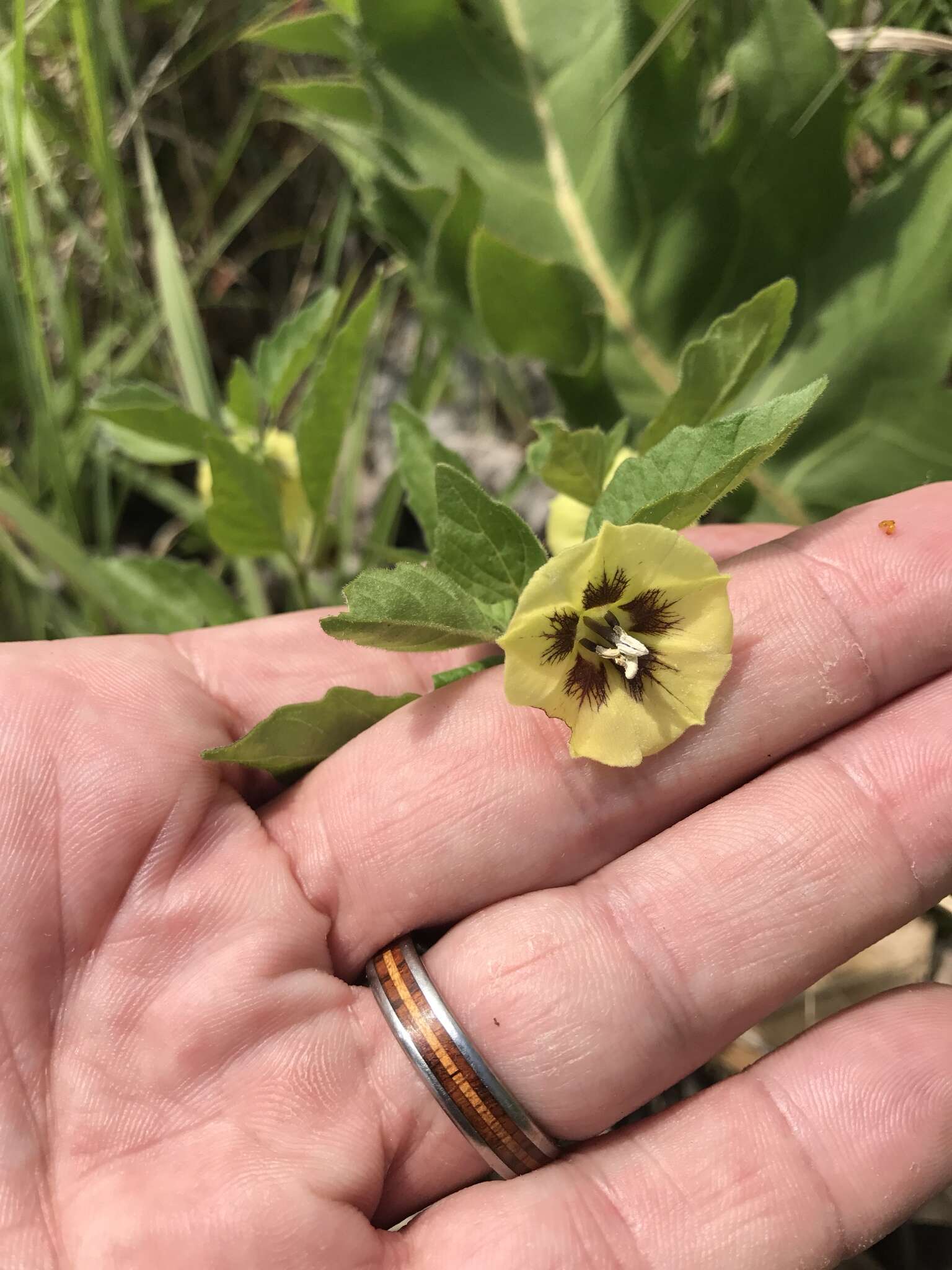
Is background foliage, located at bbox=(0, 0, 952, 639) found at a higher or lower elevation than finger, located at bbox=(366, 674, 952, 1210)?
higher

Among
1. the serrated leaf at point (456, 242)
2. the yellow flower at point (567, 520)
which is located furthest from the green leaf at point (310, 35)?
the yellow flower at point (567, 520)

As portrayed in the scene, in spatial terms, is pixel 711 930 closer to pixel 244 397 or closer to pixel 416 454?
pixel 416 454

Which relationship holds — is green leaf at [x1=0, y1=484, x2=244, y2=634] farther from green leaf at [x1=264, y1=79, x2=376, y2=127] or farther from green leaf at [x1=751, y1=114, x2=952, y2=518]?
green leaf at [x1=751, y1=114, x2=952, y2=518]

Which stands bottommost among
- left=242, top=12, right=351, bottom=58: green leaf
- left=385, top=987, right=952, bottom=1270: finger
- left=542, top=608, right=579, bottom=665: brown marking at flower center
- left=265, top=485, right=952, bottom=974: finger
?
left=385, top=987, right=952, bottom=1270: finger

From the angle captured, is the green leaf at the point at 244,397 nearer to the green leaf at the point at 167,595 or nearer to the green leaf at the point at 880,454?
the green leaf at the point at 167,595

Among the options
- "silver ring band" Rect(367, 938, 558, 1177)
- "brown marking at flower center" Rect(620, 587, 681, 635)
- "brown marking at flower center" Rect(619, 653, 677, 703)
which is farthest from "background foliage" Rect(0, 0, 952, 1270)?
"silver ring band" Rect(367, 938, 558, 1177)

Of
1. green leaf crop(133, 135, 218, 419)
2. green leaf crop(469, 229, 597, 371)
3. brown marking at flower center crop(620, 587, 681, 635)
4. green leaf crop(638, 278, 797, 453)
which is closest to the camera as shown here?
brown marking at flower center crop(620, 587, 681, 635)
